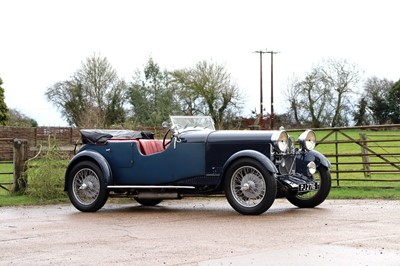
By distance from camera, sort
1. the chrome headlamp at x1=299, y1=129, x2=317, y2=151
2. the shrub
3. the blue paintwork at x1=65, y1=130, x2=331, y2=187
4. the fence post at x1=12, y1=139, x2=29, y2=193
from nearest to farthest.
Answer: the blue paintwork at x1=65, y1=130, x2=331, y2=187 < the chrome headlamp at x1=299, y1=129, x2=317, y2=151 < the shrub < the fence post at x1=12, y1=139, x2=29, y2=193

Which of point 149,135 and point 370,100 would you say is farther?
point 370,100

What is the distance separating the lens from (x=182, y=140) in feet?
40.6

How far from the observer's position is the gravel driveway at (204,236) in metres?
7.25

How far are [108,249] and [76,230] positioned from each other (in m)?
1.99

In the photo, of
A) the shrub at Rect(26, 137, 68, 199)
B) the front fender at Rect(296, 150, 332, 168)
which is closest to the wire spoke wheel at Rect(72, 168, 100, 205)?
the shrub at Rect(26, 137, 68, 199)

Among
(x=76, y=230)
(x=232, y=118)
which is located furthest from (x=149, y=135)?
(x=232, y=118)

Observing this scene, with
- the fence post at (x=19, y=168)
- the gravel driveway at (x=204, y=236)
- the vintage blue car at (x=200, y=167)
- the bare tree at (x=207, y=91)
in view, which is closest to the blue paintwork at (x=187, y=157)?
the vintage blue car at (x=200, y=167)

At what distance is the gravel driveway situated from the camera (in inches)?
285

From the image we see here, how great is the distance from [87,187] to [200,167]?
2.23 meters

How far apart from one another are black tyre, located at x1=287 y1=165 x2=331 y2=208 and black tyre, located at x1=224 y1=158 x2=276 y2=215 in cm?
137

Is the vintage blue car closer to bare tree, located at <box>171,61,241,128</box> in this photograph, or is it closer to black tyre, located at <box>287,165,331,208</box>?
black tyre, located at <box>287,165,331,208</box>

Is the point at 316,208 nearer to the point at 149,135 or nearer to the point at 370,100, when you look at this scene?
the point at 149,135

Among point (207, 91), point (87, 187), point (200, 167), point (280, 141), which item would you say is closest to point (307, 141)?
point (280, 141)

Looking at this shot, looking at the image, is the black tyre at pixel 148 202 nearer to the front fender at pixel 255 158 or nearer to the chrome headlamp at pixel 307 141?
the front fender at pixel 255 158
